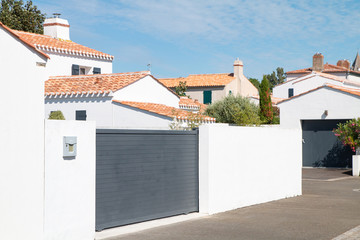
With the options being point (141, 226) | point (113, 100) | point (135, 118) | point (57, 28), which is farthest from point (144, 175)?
point (57, 28)

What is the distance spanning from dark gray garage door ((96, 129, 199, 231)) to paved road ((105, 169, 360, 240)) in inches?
25.4

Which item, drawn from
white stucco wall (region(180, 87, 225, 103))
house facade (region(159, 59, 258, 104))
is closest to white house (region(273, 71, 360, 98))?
house facade (region(159, 59, 258, 104))

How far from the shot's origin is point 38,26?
175 ft

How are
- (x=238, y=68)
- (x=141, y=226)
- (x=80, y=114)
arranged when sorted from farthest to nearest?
(x=238, y=68) → (x=80, y=114) → (x=141, y=226)

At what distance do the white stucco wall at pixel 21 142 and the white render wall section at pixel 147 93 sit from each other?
18.4 metres

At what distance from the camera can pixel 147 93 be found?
101 ft

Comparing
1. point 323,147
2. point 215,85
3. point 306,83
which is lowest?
point 323,147

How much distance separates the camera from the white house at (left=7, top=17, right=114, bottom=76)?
3653 centimetres

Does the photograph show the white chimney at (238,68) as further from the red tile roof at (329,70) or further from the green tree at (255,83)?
the green tree at (255,83)

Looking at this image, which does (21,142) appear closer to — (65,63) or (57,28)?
Result: (65,63)

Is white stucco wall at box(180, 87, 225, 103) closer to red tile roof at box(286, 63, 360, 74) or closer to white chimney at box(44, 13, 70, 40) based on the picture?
red tile roof at box(286, 63, 360, 74)

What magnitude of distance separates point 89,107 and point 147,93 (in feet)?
12.4

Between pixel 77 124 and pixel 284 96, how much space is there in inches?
2442

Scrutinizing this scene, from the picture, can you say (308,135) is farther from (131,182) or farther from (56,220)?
(56,220)
